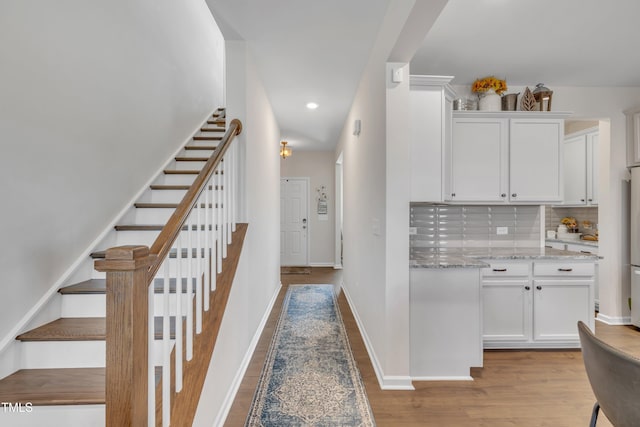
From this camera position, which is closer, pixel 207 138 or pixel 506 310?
pixel 506 310

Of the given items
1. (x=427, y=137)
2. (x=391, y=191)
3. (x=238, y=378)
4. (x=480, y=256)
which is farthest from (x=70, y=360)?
(x=480, y=256)

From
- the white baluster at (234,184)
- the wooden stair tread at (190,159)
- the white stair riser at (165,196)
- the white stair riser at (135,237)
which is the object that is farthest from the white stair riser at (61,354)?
the wooden stair tread at (190,159)

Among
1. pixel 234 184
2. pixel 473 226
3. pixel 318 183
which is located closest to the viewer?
pixel 234 184

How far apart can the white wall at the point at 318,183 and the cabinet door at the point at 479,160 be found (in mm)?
4088

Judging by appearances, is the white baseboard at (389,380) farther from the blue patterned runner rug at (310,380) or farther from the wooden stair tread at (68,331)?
the wooden stair tread at (68,331)

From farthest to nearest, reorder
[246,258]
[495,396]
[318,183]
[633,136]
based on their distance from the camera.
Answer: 1. [318,183]
2. [633,136]
3. [246,258]
4. [495,396]

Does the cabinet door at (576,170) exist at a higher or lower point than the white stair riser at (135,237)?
higher

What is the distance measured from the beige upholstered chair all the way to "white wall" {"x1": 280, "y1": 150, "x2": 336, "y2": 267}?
5861 millimetres

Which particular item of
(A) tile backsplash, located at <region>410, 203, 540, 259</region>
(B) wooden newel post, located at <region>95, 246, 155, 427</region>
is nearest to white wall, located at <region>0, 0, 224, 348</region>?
(B) wooden newel post, located at <region>95, 246, 155, 427</region>

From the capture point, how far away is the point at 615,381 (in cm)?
96

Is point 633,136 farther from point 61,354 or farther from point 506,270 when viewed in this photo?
point 61,354

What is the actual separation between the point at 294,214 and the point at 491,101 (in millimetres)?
4690

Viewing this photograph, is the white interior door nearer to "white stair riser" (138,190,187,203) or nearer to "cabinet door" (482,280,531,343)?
"white stair riser" (138,190,187,203)

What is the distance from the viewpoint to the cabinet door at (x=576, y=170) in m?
4.04
